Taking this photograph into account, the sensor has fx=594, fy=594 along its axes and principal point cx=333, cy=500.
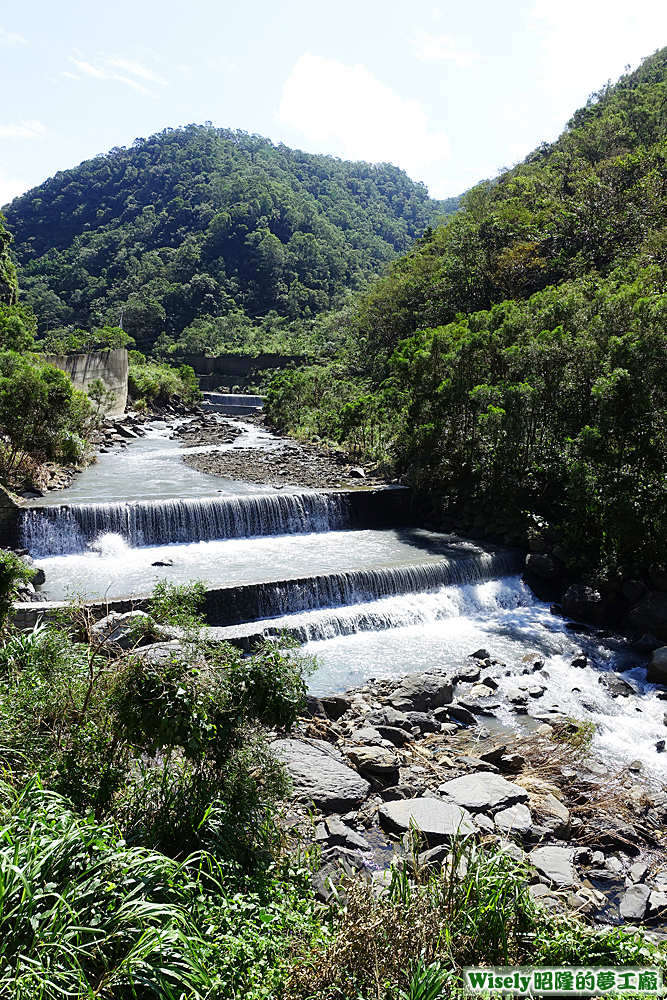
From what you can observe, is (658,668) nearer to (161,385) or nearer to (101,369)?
(101,369)

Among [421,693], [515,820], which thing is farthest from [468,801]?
[421,693]

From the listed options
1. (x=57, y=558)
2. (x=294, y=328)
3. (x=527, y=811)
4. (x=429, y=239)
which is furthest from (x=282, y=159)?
(x=527, y=811)

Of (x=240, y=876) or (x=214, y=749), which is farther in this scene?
(x=214, y=749)

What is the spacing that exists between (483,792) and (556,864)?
83cm

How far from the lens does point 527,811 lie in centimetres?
498

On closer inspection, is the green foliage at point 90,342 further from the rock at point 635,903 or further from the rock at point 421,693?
the rock at point 635,903

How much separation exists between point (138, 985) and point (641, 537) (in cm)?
1043

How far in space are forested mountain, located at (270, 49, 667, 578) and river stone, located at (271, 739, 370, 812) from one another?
758cm

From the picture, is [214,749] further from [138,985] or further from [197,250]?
[197,250]

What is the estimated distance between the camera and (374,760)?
18.6 feet

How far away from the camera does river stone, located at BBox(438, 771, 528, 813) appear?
16.4 ft

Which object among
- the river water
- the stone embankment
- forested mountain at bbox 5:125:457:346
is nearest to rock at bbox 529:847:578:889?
the stone embankment

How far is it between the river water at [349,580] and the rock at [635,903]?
226cm

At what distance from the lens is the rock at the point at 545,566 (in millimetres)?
11984
